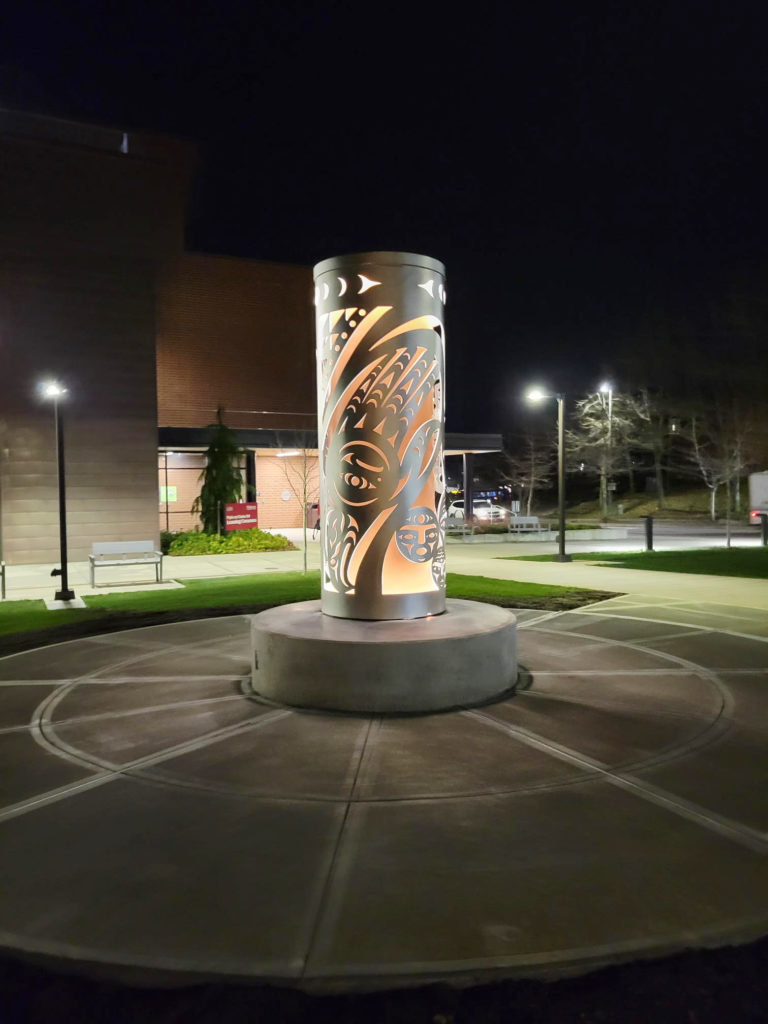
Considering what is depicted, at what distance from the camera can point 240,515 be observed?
26.2 m

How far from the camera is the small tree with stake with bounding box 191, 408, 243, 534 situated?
1059 inches

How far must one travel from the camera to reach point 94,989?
291 centimetres

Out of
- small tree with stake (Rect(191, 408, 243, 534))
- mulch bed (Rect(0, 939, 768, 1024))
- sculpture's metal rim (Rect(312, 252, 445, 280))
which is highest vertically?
sculpture's metal rim (Rect(312, 252, 445, 280))

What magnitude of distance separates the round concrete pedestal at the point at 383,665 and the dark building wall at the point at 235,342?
2724cm

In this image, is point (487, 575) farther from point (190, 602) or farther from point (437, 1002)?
point (437, 1002)

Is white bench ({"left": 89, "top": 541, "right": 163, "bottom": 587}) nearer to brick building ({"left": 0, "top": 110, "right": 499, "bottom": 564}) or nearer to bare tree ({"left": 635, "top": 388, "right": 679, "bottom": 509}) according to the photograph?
brick building ({"left": 0, "top": 110, "right": 499, "bottom": 564})

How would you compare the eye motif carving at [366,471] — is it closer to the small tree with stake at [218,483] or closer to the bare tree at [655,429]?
the small tree with stake at [218,483]

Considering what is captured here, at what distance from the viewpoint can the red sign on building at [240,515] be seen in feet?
85.4

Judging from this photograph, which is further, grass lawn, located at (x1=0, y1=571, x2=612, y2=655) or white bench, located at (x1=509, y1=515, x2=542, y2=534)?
white bench, located at (x1=509, y1=515, x2=542, y2=534)

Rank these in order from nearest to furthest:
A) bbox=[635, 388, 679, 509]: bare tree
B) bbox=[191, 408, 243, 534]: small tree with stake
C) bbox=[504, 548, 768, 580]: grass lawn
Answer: bbox=[504, 548, 768, 580]: grass lawn → bbox=[191, 408, 243, 534]: small tree with stake → bbox=[635, 388, 679, 509]: bare tree

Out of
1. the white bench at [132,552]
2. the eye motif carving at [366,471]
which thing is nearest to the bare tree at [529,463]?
the white bench at [132,552]

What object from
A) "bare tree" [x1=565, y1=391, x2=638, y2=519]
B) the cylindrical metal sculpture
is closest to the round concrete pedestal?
the cylindrical metal sculpture

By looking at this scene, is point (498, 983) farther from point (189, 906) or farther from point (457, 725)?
point (457, 725)

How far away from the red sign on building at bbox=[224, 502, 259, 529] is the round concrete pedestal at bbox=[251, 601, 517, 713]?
19.4 m
